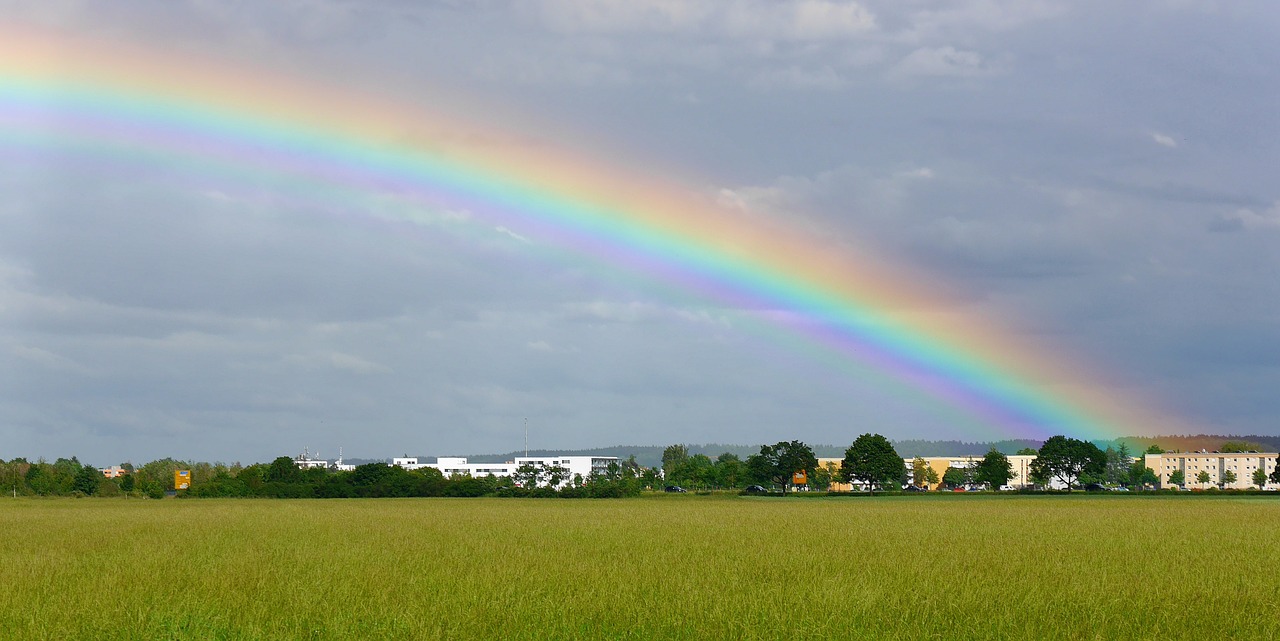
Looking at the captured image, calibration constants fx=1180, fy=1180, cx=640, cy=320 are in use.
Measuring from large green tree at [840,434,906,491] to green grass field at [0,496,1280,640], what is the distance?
130m

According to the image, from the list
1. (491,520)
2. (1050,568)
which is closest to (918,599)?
(1050,568)

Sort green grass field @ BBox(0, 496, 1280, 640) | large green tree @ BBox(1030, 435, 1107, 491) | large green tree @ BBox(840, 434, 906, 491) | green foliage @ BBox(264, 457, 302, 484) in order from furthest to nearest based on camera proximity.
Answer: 1. large green tree @ BBox(1030, 435, 1107, 491)
2. large green tree @ BBox(840, 434, 906, 491)
3. green foliage @ BBox(264, 457, 302, 484)
4. green grass field @ BBox(0, 496, 1280, 640)

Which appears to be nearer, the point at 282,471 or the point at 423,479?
the point at 423,479

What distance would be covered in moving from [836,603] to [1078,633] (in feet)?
14.8

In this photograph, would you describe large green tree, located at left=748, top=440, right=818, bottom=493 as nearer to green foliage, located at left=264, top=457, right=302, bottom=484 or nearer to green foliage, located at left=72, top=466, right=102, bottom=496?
green foliage, located at left=264, top=457, right=302, bottom=484

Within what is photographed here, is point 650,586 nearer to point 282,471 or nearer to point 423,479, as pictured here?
point 423,479

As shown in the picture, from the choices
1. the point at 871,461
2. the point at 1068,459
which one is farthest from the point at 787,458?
the point at 1068,459

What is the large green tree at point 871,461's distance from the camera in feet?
573

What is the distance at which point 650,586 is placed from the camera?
82.3 feet

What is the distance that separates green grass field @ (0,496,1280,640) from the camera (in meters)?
19.4

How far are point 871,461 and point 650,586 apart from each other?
154363 mm

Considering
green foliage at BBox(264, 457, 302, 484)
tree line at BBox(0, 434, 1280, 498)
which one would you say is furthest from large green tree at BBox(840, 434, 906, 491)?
green foliage at BBox(264, 457, 302, 484)

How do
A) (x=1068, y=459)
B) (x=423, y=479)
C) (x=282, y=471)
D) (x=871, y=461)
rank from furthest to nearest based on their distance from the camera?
(x=1068, y=459) < (x=871, y=461) < (x=282, y=471) < (x=423, y=479)

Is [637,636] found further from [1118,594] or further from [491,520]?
[491,520]
